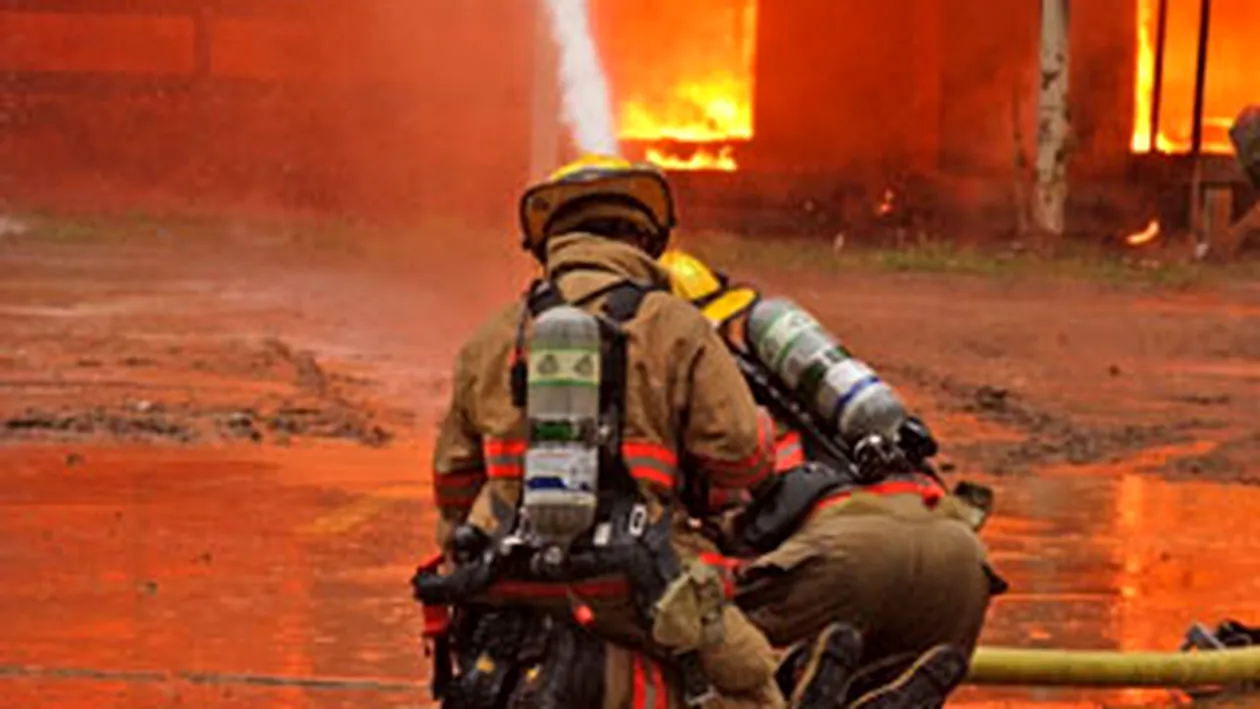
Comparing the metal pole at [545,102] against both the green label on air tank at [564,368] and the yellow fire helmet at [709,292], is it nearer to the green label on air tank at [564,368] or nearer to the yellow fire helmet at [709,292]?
the yellow fire helmet at [709,292]

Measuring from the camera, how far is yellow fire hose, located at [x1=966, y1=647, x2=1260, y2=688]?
20.4 ft

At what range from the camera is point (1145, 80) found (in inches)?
969

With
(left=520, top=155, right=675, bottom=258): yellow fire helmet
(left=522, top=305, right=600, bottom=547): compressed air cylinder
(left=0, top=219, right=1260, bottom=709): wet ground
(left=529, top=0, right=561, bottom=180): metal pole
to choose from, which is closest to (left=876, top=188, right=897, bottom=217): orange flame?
(left=529, top=0, right=561, bottom=180): metal pole

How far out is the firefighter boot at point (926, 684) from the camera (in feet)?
16.8

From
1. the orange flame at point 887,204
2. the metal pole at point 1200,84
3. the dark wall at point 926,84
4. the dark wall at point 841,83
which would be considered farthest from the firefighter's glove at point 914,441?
the dark wall at point 841,83

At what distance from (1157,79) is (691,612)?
2086cm

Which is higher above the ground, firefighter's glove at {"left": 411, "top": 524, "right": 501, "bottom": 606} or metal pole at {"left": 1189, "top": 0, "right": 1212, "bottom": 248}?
firefighter's glove at {"left": 411, "top": 524, "right": 501, "bottom": 606}

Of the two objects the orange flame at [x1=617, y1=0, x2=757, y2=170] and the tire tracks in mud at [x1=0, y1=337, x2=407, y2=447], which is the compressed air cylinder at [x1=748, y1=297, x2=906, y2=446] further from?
the orange flame at [x1=617, y1=0, x2=757, y2=170]

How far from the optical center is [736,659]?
14.0 feet

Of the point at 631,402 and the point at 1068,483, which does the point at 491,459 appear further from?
the point at 1068,483

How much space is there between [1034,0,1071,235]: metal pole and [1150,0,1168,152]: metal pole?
8.03ft

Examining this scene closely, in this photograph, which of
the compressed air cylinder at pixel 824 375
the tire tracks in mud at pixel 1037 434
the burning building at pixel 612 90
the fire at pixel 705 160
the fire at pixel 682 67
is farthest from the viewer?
the fire at pixel 682 67

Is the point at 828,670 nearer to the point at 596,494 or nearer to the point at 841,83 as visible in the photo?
the point at 596,494

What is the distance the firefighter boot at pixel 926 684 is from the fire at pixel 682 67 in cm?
2047
